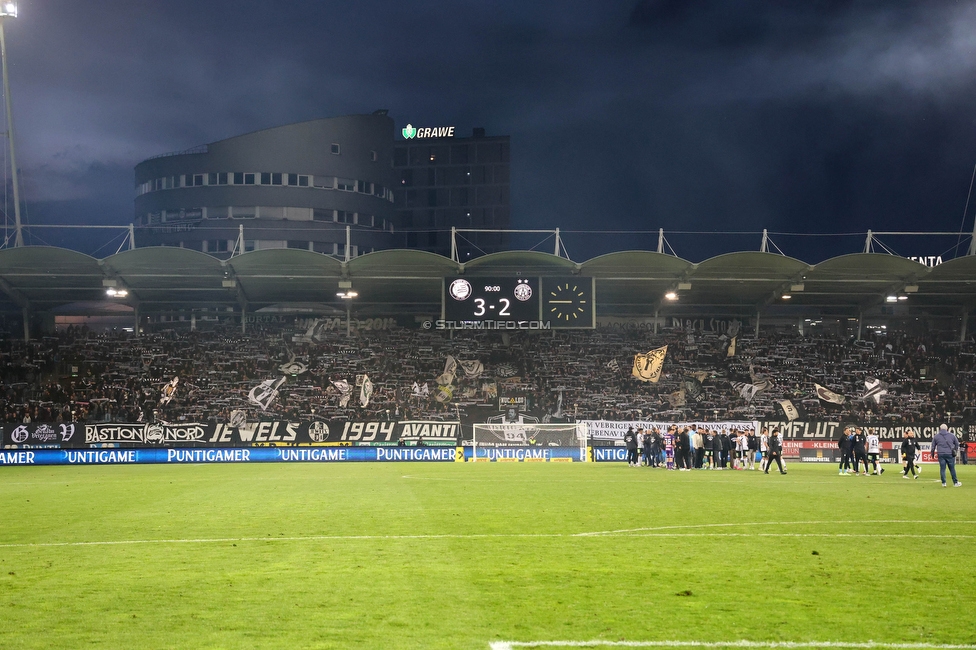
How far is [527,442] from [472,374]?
8.75 metres

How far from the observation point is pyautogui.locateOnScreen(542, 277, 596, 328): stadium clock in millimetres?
44844

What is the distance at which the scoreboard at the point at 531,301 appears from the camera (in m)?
44.8

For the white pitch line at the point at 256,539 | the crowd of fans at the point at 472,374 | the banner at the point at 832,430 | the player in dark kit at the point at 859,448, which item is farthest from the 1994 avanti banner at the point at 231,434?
the white pitch line at the point at 256,539

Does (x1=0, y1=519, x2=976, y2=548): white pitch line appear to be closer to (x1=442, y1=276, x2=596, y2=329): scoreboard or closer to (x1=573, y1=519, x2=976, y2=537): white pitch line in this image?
(x1=573, y1=519, x2=976, y2=537): white pitch line

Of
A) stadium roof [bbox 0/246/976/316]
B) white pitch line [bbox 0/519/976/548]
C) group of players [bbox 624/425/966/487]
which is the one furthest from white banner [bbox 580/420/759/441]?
white pitch line [bbox 0/519/976/548]

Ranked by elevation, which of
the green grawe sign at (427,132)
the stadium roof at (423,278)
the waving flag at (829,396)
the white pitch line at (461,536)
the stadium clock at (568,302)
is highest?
the green grawe sign at (427,132)

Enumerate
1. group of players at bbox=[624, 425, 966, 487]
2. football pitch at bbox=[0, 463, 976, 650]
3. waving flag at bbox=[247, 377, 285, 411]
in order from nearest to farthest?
football pitch at bbox=[0, 463, 976, 650], group of players at bbox=[624, 425, 966, 487], waving flag at bbox=[247, 377, 285, 411]

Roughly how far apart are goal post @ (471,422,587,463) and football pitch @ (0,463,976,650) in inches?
1001

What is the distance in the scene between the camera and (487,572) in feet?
34.1

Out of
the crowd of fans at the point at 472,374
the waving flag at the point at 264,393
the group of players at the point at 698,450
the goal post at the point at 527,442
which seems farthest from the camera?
the waving flag at the point at 264,393

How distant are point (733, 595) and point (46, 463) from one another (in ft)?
137

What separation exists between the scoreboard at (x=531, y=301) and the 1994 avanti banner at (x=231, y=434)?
6.10 m

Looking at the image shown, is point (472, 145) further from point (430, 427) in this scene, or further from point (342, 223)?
point (430, 427)

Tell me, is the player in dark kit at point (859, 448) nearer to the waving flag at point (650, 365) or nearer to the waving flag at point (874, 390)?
the waving flag at point (650, 365)
